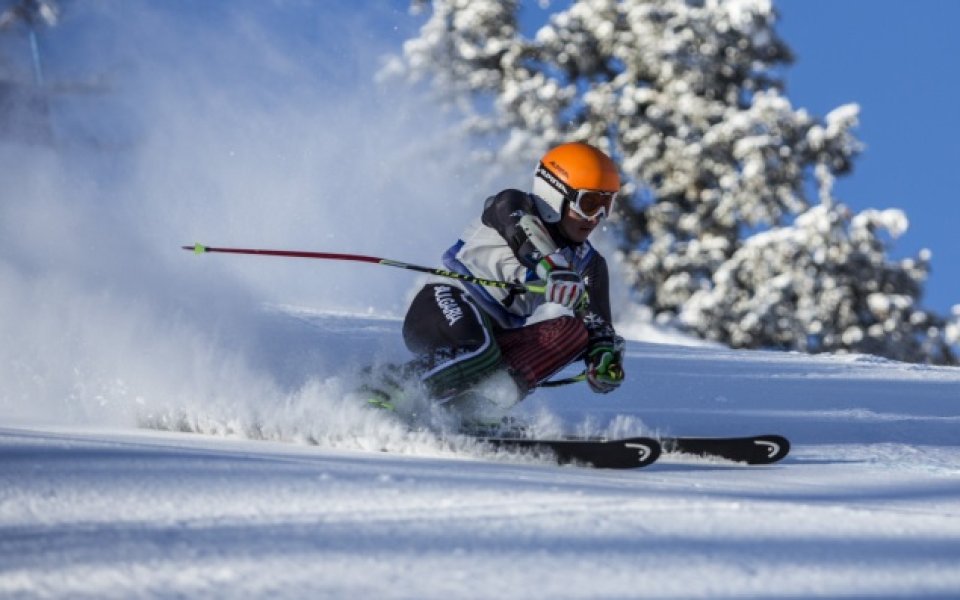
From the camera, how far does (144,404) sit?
16.4 feet

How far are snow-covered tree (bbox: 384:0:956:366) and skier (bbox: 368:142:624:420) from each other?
15242 millimetres

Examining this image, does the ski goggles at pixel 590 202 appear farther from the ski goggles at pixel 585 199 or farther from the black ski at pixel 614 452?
the black ski at pixel 614 452

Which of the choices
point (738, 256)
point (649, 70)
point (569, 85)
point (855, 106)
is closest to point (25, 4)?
point (569, 85)

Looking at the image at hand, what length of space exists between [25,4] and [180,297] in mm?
15911

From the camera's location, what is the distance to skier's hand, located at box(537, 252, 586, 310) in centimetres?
450

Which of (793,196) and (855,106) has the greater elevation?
(855,106)

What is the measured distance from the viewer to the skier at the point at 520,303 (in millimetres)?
4602

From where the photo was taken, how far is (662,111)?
2208cm

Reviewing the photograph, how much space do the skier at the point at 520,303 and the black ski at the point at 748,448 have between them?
477 millimetres

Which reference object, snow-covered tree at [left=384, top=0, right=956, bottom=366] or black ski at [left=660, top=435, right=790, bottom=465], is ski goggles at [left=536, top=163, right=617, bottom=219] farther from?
snow-covered tree at [left=384, top=0, right=956, bottom=366]

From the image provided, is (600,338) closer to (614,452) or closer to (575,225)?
(575,225)

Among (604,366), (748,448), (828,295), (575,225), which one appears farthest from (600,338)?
(828,295)

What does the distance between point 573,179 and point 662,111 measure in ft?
58.4

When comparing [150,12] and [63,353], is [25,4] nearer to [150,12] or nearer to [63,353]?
[150,12]
